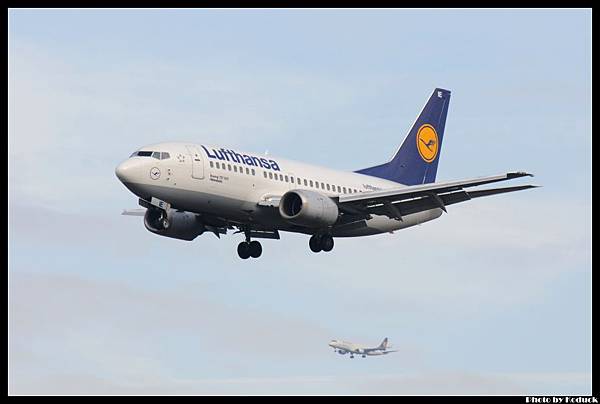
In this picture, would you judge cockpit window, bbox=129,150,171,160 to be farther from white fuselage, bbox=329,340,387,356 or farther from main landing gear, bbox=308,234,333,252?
white fuselage, bbox=329,340,387,356

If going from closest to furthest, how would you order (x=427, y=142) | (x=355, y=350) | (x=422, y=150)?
(x=422, y=150)
(x=427, y=142)
(x=355, y=350)

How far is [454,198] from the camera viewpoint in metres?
56.8

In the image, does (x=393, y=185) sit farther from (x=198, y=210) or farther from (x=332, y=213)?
(x=198, y=210)

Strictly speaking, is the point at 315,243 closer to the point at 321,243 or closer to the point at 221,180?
the point at 321,243

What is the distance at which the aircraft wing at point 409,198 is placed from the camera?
181 feet

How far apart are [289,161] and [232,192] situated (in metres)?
4.99

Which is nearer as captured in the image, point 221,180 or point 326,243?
point 221,180

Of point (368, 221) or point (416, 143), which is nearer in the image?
point (368, 221)

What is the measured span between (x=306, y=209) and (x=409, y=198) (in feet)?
17.0

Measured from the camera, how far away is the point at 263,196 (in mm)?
54938

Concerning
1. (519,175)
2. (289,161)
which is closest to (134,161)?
(289,161)

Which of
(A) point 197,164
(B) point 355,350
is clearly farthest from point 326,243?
(B) point 355,350

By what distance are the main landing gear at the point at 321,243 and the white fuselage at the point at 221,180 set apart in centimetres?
76

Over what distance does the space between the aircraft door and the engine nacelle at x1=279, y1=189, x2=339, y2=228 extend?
4.00 m
